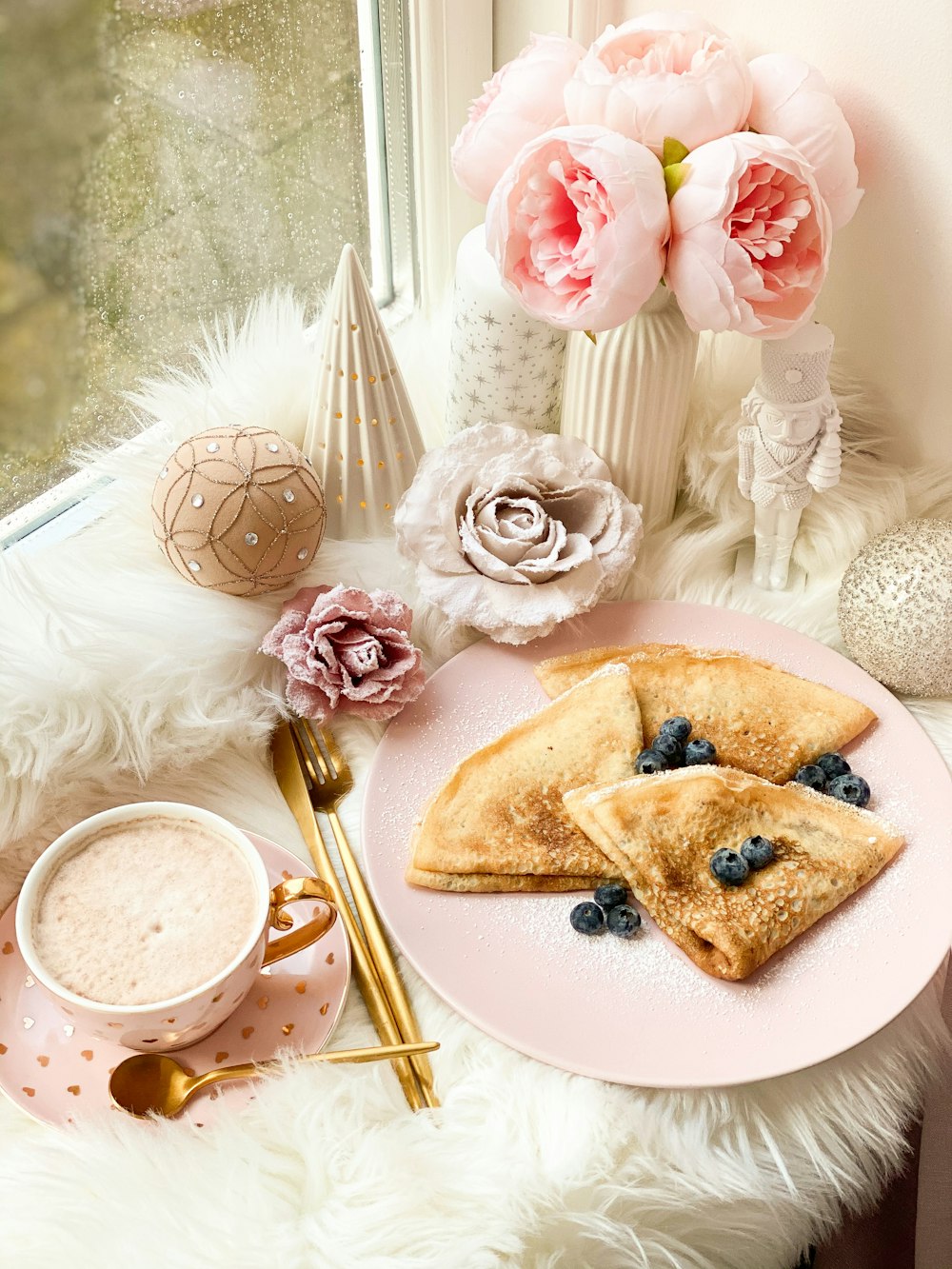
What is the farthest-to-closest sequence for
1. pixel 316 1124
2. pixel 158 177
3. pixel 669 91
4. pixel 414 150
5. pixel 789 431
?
1. pixel 414 150
2. pixel 158 177
3. pixel 789 431
4. pixel 669 91
5. pixel 316 1124

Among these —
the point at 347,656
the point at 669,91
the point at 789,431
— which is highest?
the point at 669,91

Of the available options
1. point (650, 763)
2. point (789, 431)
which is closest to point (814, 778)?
point (650, 763)

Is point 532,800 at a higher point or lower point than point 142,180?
lower

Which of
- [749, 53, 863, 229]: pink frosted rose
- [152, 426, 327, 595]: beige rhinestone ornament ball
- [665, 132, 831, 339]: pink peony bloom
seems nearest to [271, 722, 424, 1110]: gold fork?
[152, 426, 327, 595]: beige rhinestone ornament ball

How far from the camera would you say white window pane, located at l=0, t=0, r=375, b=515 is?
2.89ft

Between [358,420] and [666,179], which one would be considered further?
[358,420]

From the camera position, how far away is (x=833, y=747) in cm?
85

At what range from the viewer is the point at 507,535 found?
2.96ft

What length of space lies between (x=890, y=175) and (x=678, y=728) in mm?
493

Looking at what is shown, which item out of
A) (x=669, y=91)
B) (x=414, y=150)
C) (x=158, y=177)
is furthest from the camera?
(x=414, y=150)

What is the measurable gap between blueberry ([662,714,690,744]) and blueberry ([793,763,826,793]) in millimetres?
88

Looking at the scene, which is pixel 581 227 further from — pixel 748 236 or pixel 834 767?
pixel 834 767

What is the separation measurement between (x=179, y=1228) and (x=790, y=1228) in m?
0.38

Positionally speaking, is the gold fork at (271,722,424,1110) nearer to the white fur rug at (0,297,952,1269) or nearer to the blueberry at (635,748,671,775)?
the white fur rug at (0,297,952,1269)
